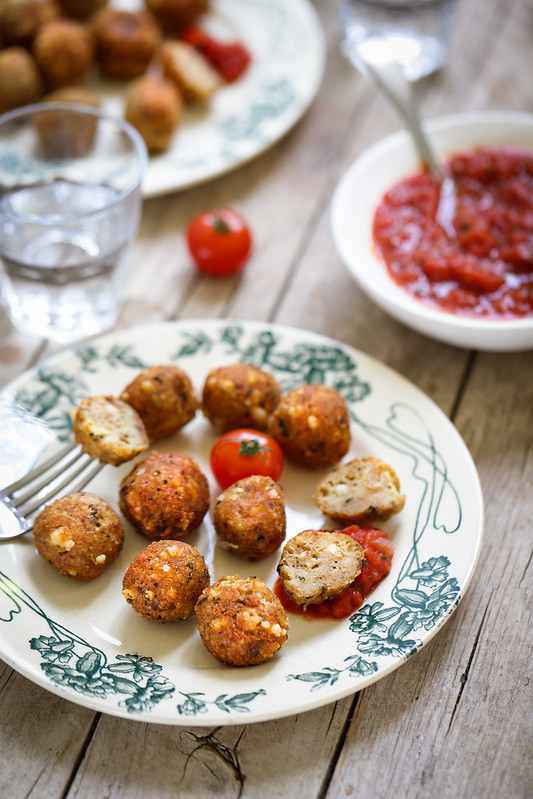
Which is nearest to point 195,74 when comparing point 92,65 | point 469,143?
point 92,65

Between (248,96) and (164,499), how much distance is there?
8.99 feet

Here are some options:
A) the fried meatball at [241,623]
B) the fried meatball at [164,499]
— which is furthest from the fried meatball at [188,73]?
the fried meatball at [241,623]

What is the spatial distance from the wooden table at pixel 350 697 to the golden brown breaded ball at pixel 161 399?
0.80 meters

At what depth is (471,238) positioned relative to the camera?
3.63 meters

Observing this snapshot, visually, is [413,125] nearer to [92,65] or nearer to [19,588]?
[92,65]

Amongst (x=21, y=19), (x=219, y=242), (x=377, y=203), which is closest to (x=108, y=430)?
(x=219, y=242)

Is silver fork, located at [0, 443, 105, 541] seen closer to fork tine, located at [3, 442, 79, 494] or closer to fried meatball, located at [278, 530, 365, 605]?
fork tine, located at [3, 442, 79, 494]

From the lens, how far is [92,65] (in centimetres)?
479

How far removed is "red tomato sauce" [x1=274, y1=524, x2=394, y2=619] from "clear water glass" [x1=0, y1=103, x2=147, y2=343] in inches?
64.6

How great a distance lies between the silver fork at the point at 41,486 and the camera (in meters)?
2.74

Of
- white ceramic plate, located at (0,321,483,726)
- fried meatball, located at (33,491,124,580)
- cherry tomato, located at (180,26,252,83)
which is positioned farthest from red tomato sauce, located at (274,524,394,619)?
cherry tomato, located at (180,26,252,83)

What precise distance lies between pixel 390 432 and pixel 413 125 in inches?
64.0

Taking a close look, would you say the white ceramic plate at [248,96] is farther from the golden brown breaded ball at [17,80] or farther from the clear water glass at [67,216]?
the golden brown breaded ball at [17,80]

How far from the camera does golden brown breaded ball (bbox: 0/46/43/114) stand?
4.32m
